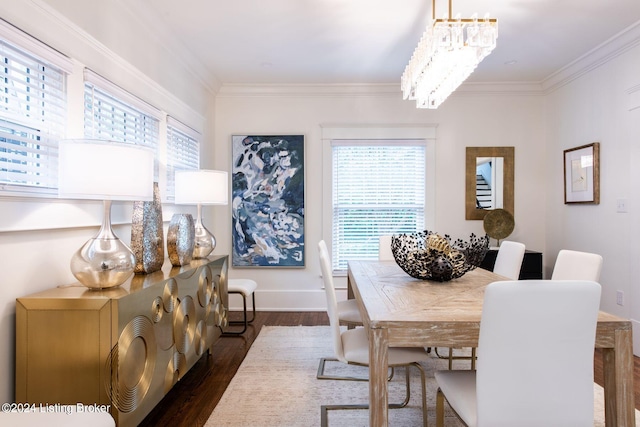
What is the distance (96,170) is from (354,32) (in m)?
2.36

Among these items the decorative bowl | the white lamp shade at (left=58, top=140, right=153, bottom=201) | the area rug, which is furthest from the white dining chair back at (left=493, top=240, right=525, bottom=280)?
the white lamp shade at (left=58, top=140, right=153, bottom=201)

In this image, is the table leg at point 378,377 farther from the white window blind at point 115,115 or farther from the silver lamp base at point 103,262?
the white window blind at point 115,115

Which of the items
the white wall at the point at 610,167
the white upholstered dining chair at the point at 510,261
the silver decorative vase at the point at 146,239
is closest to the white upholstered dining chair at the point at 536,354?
the white upholstered dining chair at the point at 510,261

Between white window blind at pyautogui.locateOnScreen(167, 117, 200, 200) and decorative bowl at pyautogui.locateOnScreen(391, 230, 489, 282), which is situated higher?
white window blind at pyautogui.locateOnScreen(167, 117, 200, 200)

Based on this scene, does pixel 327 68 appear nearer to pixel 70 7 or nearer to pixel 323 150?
pixel 323 150

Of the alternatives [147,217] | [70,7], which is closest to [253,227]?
[147,217]

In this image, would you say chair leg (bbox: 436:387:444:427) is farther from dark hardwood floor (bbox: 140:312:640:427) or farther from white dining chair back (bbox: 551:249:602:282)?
dark hardwood floor (bbox: 140:312:640:427)

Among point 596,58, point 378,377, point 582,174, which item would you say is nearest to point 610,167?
point 582,174

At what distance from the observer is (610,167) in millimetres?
3494

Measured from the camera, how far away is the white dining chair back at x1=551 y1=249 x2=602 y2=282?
201 cm

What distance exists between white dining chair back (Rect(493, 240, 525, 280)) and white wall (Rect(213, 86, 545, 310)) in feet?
5.17

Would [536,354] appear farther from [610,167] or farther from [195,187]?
[610,167]

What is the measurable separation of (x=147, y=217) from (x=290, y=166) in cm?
237

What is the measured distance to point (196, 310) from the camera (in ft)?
8.66
